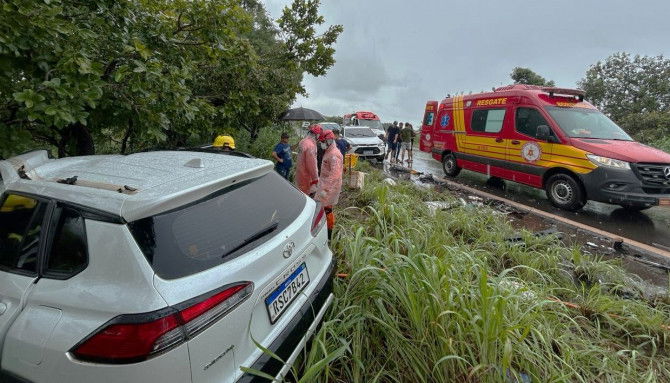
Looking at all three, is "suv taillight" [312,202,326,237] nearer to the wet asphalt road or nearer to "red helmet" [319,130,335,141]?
"red helmet" [319,130,335,141]

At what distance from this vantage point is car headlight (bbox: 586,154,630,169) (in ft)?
17.6

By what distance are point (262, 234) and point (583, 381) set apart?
2.02 metres

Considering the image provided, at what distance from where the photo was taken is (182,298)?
1.30 meters

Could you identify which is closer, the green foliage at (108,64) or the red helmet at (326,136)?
the green foliage at (108,64)

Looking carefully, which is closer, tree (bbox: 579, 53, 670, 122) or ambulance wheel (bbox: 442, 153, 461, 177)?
ambulance wheel (bbox: 442, 153, 461, 177)

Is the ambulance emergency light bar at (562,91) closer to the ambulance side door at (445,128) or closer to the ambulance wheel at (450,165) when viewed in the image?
the ambulance side door at (445,128)

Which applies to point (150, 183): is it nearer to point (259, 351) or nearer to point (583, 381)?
point (259, 351)

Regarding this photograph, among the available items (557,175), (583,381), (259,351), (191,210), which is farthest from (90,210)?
(557,175)

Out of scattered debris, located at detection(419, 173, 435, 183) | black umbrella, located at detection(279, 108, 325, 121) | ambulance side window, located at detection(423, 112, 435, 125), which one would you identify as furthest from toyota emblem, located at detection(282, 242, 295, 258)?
ambulance side window, located at detection(423, 112, 435, 125)

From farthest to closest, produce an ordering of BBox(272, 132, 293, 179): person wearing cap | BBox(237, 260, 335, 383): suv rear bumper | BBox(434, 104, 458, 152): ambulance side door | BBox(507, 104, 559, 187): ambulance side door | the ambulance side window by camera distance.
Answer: the ambulance side window
BBox(434, 104, 458, 152): ambulance side door
BBox(272, 132, 293, 179): person wearing cap
BBox(507, 104, 559, 187): ambulance side door
BBox(237, 260, 335, 383): suv rear bumper

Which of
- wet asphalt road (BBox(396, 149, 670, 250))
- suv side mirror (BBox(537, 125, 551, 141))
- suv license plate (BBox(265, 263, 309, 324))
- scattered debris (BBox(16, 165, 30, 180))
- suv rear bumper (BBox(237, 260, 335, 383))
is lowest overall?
wet asphalt road (BBox(396, 149, 670, 250))

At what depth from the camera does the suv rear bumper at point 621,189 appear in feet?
17.2

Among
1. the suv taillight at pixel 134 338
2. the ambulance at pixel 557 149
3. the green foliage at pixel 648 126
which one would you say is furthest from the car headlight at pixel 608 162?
the green foliage at pixel 648 126

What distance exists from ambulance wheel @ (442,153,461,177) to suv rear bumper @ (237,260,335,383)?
26.1 ft
